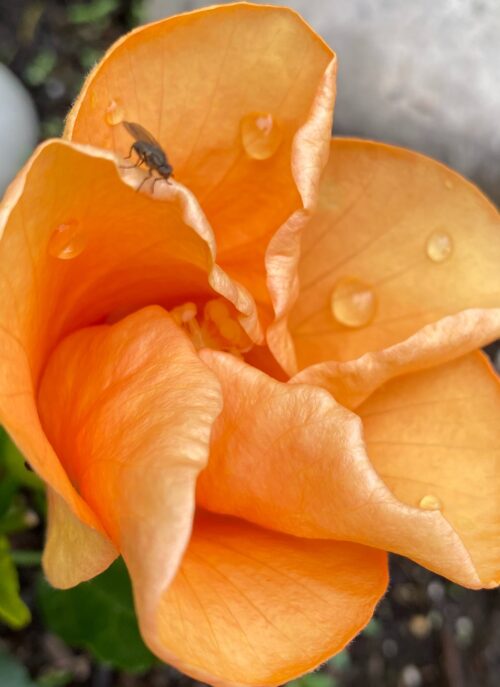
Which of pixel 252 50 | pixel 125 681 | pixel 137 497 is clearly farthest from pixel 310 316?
pixel 125 681

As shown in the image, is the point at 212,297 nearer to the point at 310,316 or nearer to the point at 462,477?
the point at 310,316

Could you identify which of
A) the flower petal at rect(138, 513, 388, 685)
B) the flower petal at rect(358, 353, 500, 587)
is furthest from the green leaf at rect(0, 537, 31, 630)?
the flower petal at rect(358, 353, 500, 587)

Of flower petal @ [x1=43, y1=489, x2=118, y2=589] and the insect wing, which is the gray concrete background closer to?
the insect wing

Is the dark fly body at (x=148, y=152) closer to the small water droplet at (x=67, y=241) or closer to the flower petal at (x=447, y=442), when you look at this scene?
the small water droplet at (x=67, y=241)

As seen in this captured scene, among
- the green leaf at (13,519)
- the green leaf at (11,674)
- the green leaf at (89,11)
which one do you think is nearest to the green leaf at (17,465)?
the green leaf at (13,519)

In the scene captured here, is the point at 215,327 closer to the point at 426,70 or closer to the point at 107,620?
the point at 107,620
